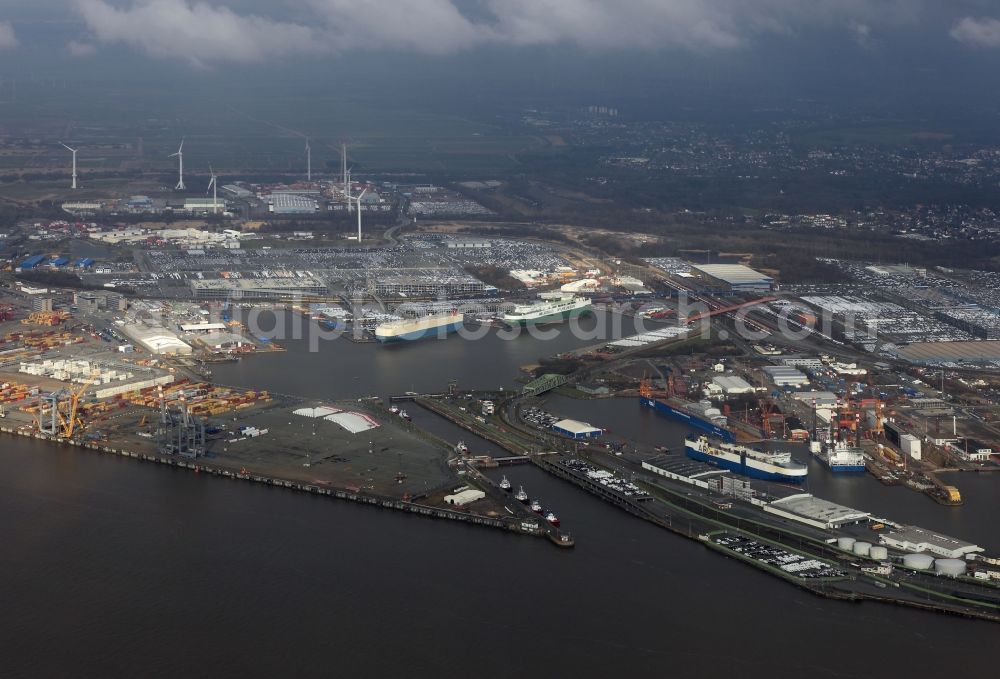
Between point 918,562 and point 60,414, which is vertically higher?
point 918,562

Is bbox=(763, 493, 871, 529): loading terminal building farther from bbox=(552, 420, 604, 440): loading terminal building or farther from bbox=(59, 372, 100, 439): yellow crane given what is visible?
bbox=(59, 372, 100, 439): yellow crane

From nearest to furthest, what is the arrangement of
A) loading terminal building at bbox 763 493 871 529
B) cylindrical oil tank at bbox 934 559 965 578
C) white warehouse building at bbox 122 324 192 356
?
cylindrical oil tank at bbox 934 559 965 578 < loading terminal building at bbox 763 493 871 529 < white warehouse building at bbox 122 324 192 356

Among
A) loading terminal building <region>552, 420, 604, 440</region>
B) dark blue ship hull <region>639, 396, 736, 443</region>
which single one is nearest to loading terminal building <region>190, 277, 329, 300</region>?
dark blue ship hull <region>639, 396, 736, 443</region>

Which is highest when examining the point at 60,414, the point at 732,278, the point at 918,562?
the point at 732,278

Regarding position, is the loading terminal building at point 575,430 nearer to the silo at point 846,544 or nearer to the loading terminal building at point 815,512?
the loading terminal building at point 815,512

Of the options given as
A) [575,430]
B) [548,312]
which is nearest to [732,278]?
[548,312]

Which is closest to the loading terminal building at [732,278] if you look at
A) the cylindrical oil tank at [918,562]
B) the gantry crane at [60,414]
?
the gantry crane at [60,414]

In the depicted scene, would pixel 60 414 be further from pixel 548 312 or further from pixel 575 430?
pixel 548 312
